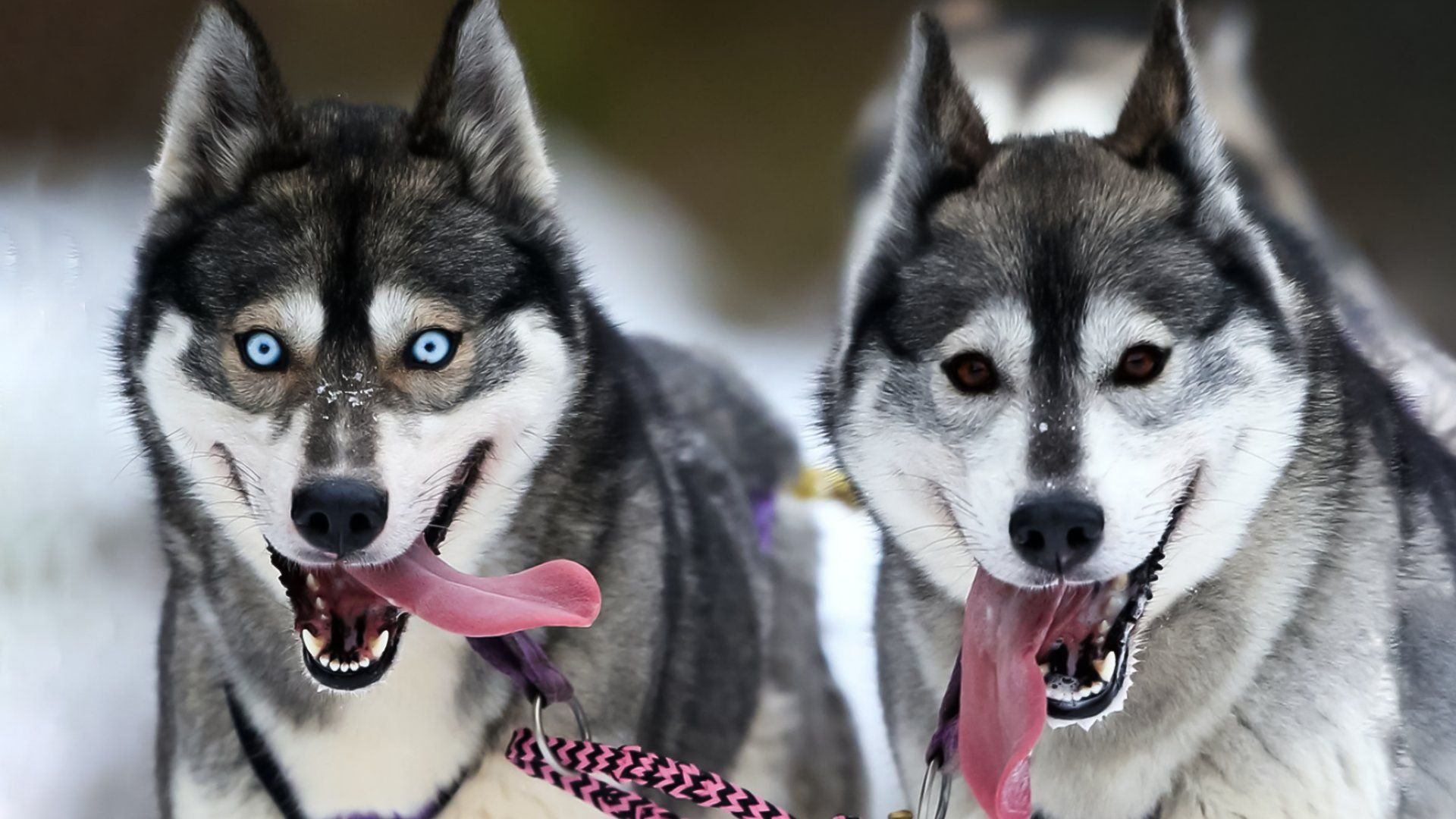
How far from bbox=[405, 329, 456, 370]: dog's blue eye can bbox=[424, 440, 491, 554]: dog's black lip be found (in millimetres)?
96

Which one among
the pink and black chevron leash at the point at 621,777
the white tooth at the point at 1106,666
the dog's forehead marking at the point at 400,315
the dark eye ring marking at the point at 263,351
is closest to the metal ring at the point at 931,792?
the pink and black chevron leash at the point at 621,777

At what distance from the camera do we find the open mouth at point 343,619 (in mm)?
1116

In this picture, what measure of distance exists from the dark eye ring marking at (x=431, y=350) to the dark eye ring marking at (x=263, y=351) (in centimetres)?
12

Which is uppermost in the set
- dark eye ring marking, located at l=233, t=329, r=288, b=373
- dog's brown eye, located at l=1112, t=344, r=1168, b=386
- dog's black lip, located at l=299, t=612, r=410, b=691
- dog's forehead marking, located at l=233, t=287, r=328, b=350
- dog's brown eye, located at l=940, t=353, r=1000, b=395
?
dog's brown eye, located at l=1112, t=344, r=1168, b=386

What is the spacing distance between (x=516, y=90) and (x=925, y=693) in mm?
832

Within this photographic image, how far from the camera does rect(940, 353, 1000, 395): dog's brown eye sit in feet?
3.50

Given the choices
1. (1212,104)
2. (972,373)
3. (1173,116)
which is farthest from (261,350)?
(1212,104)

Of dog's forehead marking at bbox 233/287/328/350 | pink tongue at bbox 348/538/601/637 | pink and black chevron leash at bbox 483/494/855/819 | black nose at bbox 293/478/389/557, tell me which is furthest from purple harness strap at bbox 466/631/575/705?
dog's forehead marking at bbox 233/287/328/350

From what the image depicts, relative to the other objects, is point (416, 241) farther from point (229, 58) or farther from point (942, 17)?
point (942, 17)

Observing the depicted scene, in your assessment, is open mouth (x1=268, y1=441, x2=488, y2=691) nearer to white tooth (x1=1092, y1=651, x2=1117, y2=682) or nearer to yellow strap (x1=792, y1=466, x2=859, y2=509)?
white tooth (x1=1092, y1=651, x2=1117, y2=682)

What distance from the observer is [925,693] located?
130cm

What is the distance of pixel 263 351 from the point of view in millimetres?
1143

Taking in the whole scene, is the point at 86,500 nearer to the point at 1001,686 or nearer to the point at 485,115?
the point at 485,115

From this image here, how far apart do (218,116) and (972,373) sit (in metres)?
0.85
